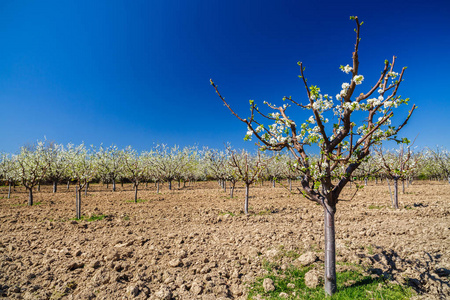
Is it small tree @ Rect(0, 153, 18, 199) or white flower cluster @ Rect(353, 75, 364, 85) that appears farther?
small tree @ Rect(0, 153, 18, 199)

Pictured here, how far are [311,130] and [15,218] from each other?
16551mm

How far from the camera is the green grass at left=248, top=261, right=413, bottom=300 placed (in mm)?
4859

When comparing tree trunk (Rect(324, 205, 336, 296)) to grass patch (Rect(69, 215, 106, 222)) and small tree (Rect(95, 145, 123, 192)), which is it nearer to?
grass patch (Rect(69, 215, 106, 222))

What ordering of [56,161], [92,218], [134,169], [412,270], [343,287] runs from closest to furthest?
[343,287]
[412,270]
[92,218]
[134,169]
[56,161]

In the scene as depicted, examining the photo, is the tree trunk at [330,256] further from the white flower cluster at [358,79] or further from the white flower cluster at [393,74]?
the white flower cluster at [393,74]

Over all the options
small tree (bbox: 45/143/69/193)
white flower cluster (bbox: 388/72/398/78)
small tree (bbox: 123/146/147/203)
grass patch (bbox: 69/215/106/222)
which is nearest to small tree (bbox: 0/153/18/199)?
small tree (bbox: 45/143/69/193)

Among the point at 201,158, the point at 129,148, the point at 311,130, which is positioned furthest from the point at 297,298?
the point at 201,158

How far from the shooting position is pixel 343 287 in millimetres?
5227

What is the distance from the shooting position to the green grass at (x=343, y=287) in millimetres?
4859

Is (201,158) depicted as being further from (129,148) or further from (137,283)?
(137,283)

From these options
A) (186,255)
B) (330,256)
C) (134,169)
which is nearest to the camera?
(330,256)

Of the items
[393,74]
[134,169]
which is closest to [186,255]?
[393,74]

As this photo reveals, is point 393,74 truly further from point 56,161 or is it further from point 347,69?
point 56,161

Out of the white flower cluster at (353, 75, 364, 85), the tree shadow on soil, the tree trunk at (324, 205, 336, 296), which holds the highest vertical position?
the white flower cluster at (353, 75, 364, 85)
